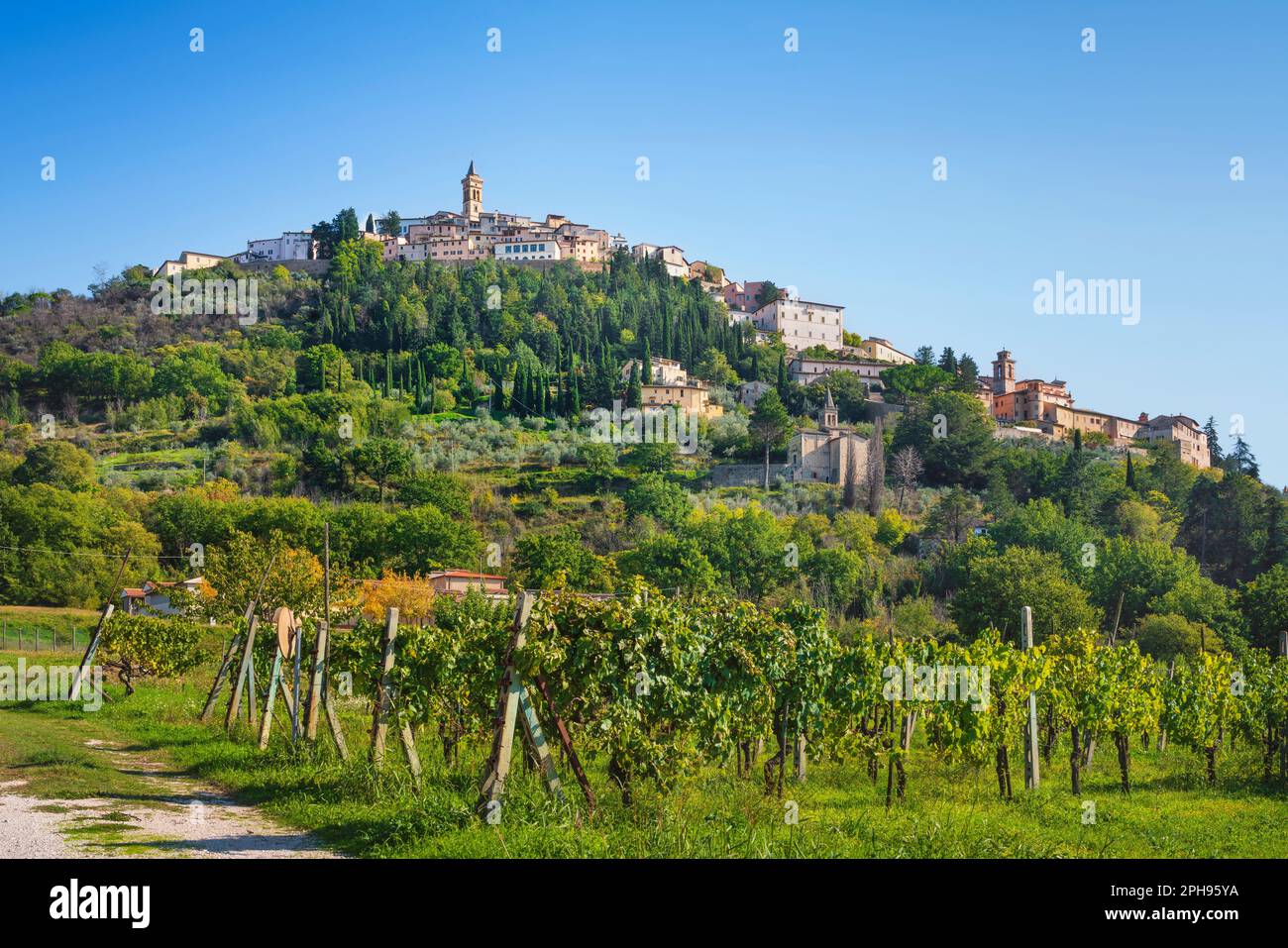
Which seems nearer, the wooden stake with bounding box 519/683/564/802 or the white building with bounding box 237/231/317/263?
the wooden stake with bounding box 519/683/564/802

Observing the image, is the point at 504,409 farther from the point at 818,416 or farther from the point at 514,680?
the point at 514,680

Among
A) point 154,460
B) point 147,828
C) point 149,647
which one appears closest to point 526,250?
point 154,460

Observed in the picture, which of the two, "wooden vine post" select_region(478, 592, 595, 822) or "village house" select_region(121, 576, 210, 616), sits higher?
"wooden vine post" select_region(478, 592, 595, 822)

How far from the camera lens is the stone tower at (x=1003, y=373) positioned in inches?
4609

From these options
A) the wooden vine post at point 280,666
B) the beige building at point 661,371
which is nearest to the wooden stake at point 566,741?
the wooden vine post at point 280,666

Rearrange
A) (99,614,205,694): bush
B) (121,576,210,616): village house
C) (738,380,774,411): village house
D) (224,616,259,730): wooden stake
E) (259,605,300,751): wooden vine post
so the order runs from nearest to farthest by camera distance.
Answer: (259,605,300,751): wooden vine post < (224,616,259,730): wooden stake < (99,614,205,694): bush < (121,576,210,616): village house < (738,380,774,411): village house

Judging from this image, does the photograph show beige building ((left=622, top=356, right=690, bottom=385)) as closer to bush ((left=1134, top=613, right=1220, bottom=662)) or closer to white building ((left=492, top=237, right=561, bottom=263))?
white building ((left=492, top=237, right=561, bottom=263))

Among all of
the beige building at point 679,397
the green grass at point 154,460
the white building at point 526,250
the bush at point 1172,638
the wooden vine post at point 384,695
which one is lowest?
the bush at point 1172,638

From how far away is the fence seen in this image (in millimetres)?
33281

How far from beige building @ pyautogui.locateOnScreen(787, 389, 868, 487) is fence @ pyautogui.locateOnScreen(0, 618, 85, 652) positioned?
55.3 m

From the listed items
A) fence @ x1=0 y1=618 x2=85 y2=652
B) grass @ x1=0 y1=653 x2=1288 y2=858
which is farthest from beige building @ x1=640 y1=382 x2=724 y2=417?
grass @ x1=0 y1=653 x2=1288 y2=858

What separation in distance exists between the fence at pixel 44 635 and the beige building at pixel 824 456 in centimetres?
5534

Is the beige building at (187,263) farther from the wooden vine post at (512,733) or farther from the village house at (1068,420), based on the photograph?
the wooden vine post at (512,733)
